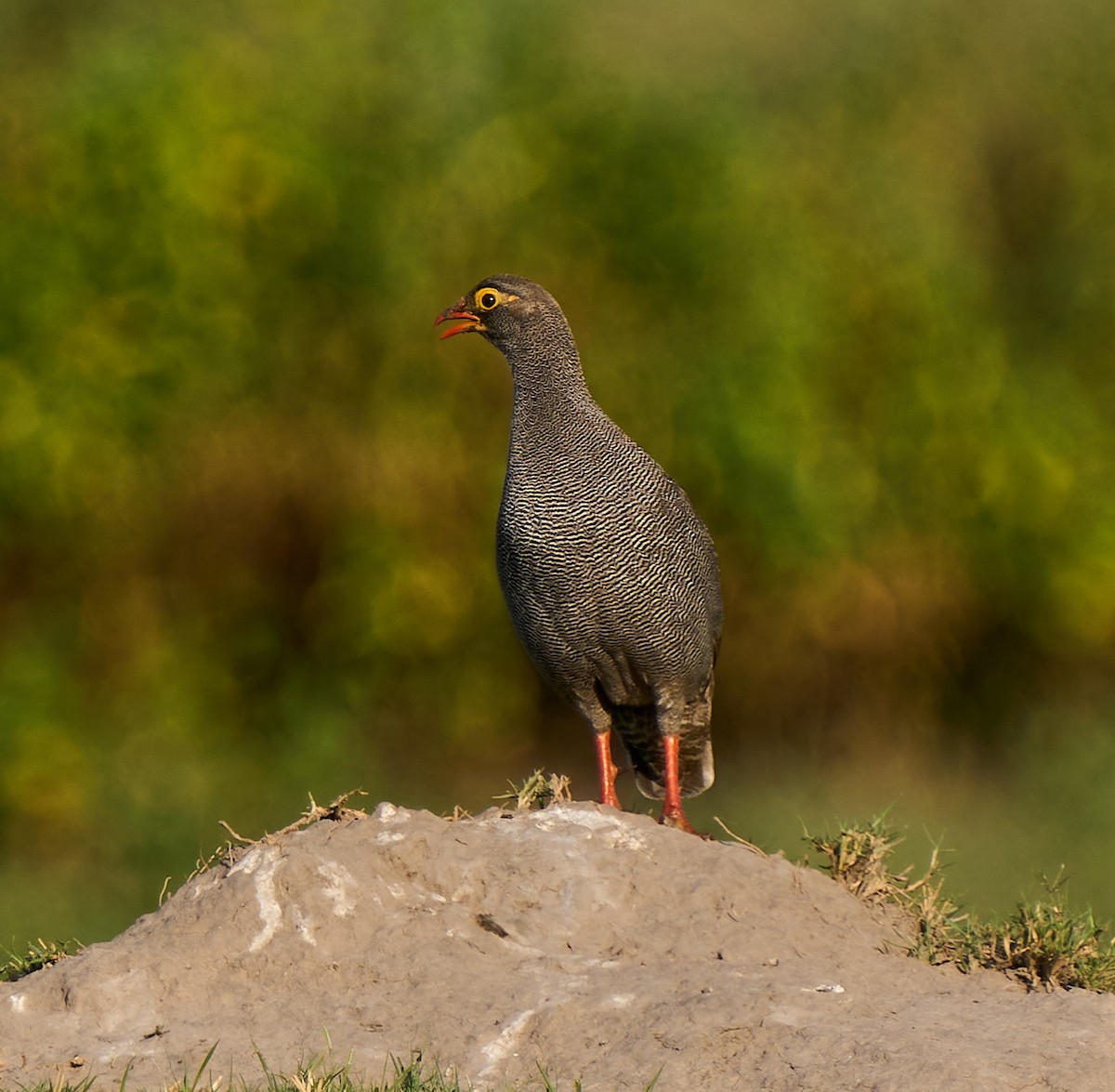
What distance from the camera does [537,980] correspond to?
19.1 feet

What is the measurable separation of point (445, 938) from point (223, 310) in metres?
7.78

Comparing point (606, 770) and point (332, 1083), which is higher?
point (606, 770)

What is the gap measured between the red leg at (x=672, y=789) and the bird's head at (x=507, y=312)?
1811 mm

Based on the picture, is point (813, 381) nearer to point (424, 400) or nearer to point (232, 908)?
point (424, 400)

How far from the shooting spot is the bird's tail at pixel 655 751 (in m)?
8.24

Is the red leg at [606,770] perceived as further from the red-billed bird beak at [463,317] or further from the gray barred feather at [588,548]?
the red-billed bird beak at [463,317]

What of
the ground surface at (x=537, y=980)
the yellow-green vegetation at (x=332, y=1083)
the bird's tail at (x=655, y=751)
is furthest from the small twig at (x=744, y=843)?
the yellow-green vegetation at (x=332, y=1083)

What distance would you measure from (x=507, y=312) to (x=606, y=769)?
6.47 feet

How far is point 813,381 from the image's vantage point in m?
13.3

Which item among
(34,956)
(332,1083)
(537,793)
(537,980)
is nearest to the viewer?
(332,1083)

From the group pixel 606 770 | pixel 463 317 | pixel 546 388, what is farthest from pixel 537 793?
pixel 463 317

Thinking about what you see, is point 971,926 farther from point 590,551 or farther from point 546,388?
point 546,388

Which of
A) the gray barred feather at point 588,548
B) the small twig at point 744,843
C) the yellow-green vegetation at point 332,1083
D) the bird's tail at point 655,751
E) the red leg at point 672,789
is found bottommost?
the yellow-green vegetation at point 332,1083

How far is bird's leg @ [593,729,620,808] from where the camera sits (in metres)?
7.81
